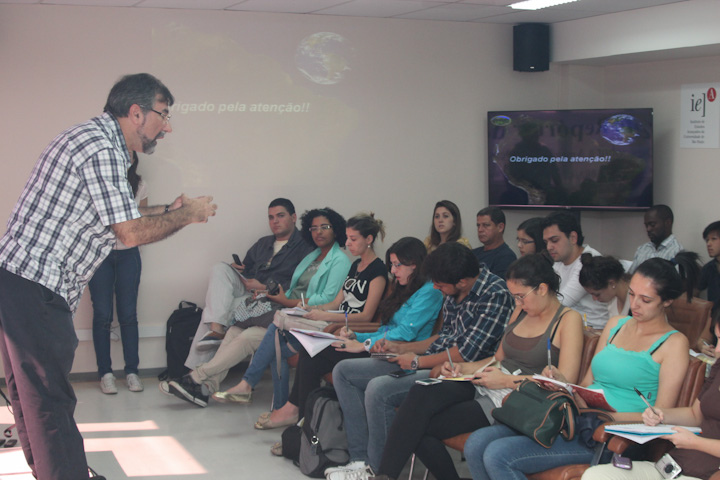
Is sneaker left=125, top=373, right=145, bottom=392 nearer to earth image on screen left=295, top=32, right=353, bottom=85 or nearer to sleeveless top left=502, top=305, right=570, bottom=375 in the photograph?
earth image on screen left=295, top=32, right=353, bottom=85

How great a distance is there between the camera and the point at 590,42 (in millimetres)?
Answer: 6605

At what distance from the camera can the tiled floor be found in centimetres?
425

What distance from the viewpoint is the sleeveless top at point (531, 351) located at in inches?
134

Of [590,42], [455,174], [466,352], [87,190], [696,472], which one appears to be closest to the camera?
[696,472]

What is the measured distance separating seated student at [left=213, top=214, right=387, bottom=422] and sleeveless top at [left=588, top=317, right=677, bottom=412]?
1860mm

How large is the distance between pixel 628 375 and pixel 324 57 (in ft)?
13.8

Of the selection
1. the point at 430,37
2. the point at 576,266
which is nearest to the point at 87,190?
the point at 576,266

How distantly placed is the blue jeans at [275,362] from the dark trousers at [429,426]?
140 centimetres

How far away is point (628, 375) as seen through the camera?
10.1ft

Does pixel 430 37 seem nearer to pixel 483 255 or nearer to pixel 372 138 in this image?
pixel 372 138

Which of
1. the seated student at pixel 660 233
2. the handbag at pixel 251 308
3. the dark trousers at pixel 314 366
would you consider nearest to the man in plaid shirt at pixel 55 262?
the dark trousers at pixel 314 366

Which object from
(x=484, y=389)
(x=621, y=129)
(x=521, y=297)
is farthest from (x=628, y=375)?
(x=621, y=129)

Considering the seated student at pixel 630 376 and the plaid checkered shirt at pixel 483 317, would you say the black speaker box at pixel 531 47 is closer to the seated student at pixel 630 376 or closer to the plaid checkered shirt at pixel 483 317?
the plaid checkered shirt at pixel 483 317

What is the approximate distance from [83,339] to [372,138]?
2846 mm
